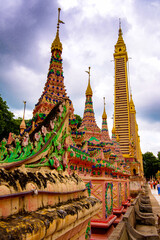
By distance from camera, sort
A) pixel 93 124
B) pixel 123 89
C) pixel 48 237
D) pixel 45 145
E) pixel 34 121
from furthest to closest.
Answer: pixel 123 89, pixel 93 124, pixel 34 121, pixel 45 145, pixel 48 237

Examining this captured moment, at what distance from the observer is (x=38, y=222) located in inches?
54.5

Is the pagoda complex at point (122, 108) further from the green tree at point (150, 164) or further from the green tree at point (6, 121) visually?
the green tree at point (150, 164)

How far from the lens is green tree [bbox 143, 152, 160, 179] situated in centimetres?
7912

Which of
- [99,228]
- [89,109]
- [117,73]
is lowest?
[99,228]

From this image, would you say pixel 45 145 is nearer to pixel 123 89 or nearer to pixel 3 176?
pixel 3 176

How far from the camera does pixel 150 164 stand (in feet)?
271

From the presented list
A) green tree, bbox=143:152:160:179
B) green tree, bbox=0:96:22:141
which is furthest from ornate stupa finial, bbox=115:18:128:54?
green tree, bbox=143:152:160:179

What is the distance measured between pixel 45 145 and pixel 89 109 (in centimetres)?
1300

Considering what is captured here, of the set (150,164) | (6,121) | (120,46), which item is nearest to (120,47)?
(120,46)

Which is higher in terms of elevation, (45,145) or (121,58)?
(121,58)

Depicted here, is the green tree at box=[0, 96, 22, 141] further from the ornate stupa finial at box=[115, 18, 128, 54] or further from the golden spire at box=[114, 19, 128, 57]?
the ornate stupa finial at box=[115, 18, 128, 54]

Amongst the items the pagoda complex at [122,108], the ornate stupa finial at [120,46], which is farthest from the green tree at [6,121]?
the ornate stupa finial at [120,46]

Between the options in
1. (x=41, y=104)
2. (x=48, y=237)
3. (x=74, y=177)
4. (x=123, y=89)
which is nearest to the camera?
(x=48, y=237)

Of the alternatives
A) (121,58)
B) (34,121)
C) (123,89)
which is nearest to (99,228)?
(34,121)
